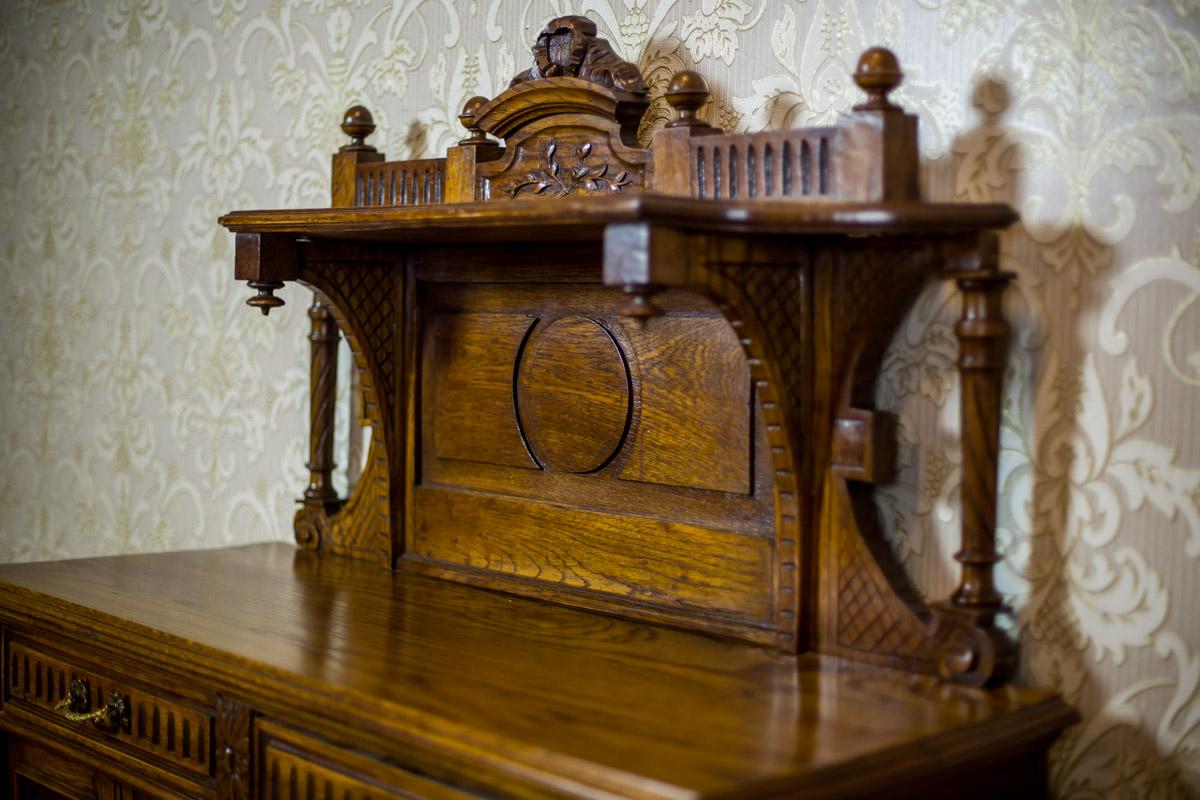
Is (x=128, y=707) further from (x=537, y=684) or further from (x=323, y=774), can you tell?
(x=537, y=684)

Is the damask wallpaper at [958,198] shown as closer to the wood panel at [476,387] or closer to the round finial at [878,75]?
the round finial at [878,75]

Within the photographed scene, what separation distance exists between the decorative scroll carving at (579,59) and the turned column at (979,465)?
1.83ft

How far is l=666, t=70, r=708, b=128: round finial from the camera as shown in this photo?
64.4 inches

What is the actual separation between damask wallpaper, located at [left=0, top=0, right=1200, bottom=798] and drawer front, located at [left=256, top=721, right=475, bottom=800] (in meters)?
0.62

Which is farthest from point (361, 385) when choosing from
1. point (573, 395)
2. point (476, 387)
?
point (573, 395)

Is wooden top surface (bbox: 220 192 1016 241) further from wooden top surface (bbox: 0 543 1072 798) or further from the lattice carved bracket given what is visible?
wooden top surface (bbox: 0 543 1072 798)

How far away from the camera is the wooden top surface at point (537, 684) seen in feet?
3.88

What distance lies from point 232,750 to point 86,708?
0.37 metres

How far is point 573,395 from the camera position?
185 cm

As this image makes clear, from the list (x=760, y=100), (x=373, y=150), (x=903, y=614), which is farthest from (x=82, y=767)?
(x=760, y=100)

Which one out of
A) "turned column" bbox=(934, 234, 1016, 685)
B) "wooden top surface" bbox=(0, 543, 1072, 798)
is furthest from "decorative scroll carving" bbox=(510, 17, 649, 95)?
"wooden top surface" bbox=(0, 543, 1072, 798)

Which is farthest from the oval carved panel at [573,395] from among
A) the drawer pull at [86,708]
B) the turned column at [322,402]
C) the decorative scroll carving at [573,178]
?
the drawer pull at [86,708]

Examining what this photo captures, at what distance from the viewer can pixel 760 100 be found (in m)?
1.71

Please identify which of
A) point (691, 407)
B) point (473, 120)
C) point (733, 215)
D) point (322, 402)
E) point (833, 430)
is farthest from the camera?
point (322, 402)
